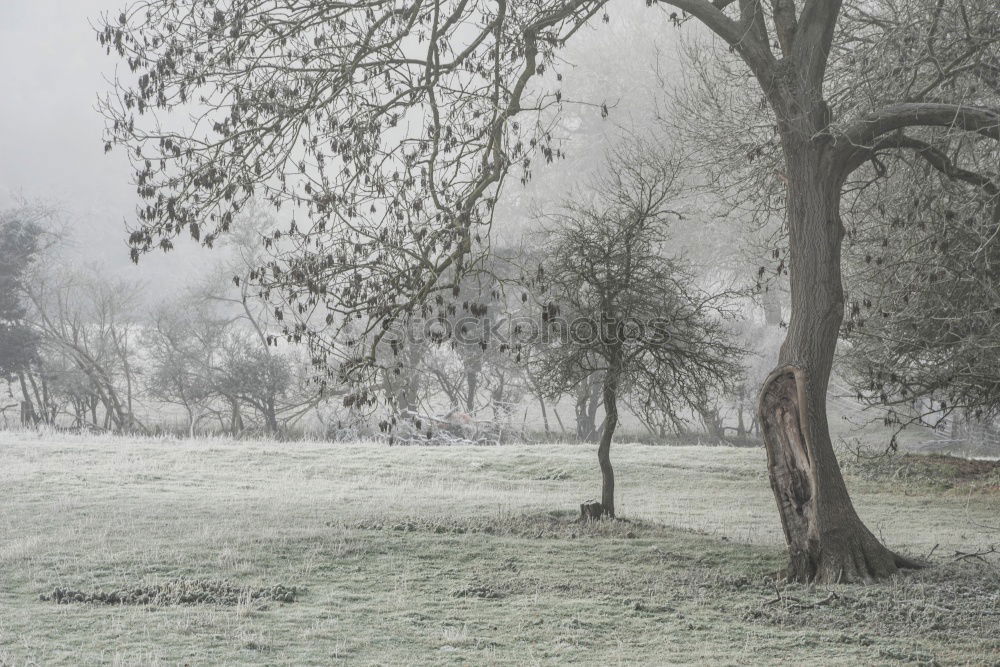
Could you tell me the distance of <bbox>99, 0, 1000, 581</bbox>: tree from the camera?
793 cm

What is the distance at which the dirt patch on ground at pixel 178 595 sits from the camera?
24.7ft

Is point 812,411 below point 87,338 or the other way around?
below

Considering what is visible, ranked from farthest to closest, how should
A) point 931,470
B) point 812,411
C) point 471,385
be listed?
point 471,385
point 931,470
point 812,411

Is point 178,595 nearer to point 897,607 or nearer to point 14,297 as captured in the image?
point 897,607

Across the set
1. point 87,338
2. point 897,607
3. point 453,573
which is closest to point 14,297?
point 87,338

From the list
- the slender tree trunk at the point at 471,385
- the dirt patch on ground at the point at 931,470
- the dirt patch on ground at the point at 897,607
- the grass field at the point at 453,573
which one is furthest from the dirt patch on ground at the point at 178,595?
the slender tree trunk at the point at 471,385

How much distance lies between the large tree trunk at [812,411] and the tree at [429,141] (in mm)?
14

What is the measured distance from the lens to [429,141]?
8562 millimetres

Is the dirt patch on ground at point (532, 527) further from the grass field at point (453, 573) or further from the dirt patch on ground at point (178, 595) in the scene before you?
the dirt patch on ground at point (178, 595)

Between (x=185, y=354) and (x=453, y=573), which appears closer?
(x=453, y=573)

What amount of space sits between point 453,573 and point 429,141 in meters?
3.88

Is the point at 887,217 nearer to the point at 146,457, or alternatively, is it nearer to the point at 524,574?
the point at 524,574

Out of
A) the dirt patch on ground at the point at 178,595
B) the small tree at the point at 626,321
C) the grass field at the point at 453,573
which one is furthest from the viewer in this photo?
the small tree at the point at 626,321

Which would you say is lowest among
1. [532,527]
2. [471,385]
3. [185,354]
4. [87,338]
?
[532,527]
